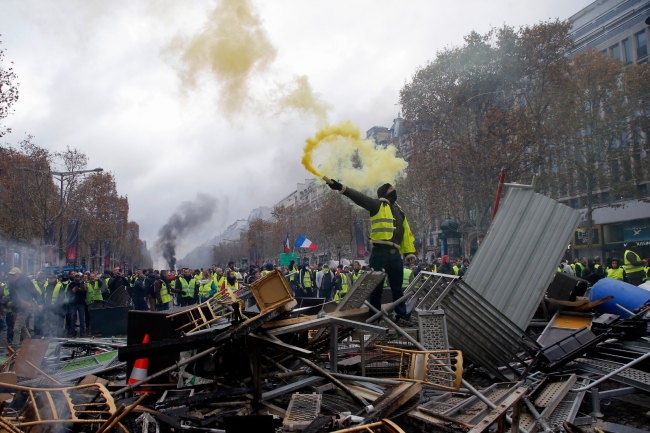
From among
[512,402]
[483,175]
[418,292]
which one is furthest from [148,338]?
[483,175]

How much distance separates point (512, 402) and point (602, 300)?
401cm

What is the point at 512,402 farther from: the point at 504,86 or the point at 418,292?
the point at 504,86

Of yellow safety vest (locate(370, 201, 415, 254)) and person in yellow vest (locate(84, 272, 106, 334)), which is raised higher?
yellow safety vest (locate(370, 201, 415, 254))

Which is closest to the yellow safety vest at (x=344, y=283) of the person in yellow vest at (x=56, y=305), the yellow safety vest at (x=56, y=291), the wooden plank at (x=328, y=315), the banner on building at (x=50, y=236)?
the person in yellow vest at (x=56, y=305)

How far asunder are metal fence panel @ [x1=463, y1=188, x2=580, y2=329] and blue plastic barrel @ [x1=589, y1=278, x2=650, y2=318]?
1198 millimetres

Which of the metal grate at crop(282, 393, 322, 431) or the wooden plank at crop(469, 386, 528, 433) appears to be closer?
the wooden plank at crop(469, 386, 528, 433)

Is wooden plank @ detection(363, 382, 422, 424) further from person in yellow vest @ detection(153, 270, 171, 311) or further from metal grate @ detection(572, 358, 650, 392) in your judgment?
person in yellow vest @ detection(153, 270, 171, 311)

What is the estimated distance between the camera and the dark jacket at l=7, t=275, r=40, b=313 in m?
11.9

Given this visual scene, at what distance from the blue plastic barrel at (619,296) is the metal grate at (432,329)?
127 inches

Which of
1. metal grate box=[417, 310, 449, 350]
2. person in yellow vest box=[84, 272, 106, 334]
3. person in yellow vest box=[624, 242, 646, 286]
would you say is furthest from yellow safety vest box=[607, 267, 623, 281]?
person in yellow vest box=[84, 272, 106, 334]

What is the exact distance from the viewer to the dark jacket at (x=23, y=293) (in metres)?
11.9

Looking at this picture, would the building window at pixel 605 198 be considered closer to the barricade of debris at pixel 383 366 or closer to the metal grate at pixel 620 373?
the barricade of debris at pixel 383 366

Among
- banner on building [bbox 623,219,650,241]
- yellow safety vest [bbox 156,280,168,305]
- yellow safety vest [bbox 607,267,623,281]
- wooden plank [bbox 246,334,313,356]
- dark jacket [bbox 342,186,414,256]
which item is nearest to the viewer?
wooden plank [bbox 246,334,313,356]

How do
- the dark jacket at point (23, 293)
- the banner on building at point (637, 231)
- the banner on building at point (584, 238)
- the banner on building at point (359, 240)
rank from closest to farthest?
1. the dark jacket at point (23, 293)
2. the banner on building at point (359, 240)
3. the banner on building at point (637, 231)
4. the banner on building at point (584, 238)
